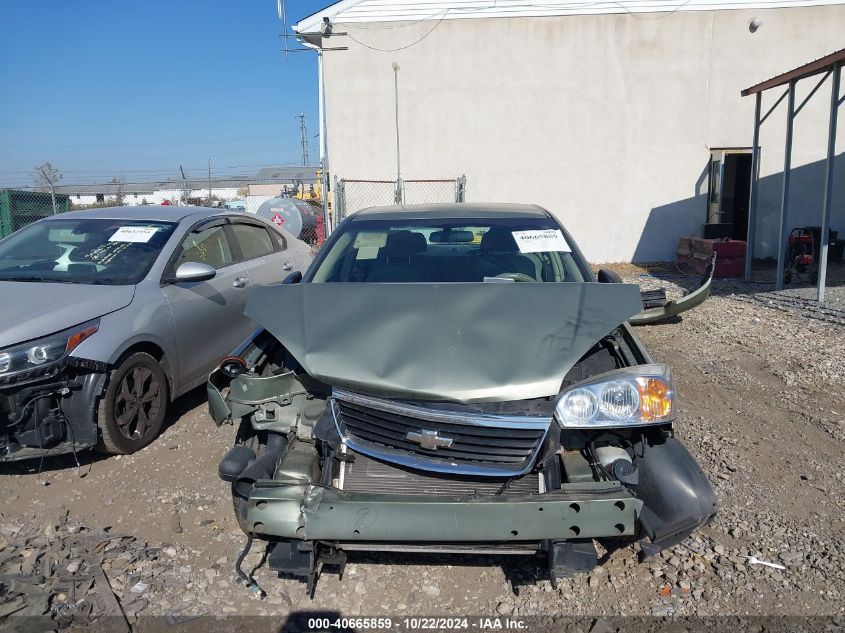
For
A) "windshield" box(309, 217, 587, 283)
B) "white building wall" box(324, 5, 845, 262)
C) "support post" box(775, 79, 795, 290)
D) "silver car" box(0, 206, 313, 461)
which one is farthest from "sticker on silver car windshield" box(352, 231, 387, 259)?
"white building wall" box(324, 5, 845, 262)

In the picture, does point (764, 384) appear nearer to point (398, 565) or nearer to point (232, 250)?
point (398, 565)

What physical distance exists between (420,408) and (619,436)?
858 millimetres

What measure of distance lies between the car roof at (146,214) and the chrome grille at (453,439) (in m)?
3.65

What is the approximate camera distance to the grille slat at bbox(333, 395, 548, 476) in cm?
266

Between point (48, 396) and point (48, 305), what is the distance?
60 cm

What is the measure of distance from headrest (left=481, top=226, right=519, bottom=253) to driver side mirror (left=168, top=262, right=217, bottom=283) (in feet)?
7.05

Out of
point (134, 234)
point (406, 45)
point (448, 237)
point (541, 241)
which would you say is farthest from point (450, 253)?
point (406, 45)

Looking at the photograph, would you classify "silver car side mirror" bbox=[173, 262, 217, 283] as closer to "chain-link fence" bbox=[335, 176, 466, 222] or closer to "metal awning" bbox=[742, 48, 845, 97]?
"metal awning" bbox=[742, 48, 845, 97]

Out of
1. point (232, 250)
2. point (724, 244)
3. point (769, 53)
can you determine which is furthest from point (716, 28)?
point (232, 250)

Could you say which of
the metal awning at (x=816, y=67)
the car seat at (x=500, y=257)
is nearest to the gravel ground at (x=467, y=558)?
the car seat at (x=500, y=257)

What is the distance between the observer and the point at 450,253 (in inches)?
166

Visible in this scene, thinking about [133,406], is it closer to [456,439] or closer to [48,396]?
[48,396]

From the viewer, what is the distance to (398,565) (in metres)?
Answer: 3.28

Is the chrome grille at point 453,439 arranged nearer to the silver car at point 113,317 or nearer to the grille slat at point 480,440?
the grille slat at point 480,440
